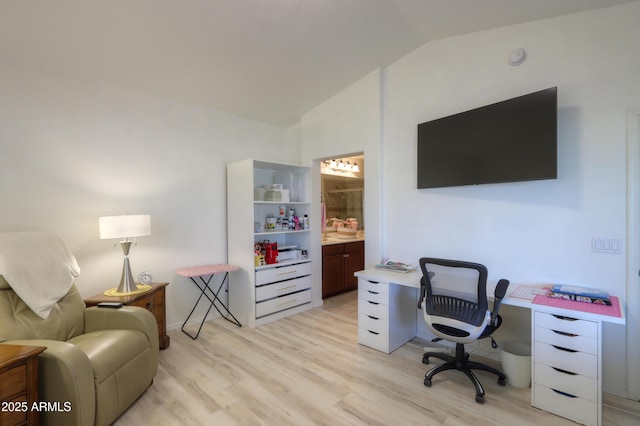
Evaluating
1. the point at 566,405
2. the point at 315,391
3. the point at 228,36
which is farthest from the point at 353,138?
the point at 566,405

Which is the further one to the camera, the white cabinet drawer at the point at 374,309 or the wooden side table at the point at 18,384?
the white cabinet drawer at the point at 374,309

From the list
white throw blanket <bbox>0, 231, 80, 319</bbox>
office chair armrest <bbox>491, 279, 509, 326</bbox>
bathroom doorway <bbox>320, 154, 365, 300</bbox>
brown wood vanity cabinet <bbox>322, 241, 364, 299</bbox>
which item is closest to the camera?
white throw blanket <bbox>0, 231, 80, 319</bbox>

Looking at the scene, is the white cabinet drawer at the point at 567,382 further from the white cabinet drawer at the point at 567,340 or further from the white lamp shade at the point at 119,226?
the white lamp shade at the point at 119,226

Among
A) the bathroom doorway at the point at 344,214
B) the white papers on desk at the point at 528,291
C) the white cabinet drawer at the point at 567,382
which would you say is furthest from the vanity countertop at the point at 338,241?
the white cabinet drawer at the point at 567,382

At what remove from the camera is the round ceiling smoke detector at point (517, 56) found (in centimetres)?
256

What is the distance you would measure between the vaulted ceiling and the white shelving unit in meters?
1.05

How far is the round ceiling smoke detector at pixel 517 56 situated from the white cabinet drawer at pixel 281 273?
3.06 metres

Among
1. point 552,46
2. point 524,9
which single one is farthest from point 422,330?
point 524,9

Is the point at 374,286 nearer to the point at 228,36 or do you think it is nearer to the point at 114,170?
the point at 228,36

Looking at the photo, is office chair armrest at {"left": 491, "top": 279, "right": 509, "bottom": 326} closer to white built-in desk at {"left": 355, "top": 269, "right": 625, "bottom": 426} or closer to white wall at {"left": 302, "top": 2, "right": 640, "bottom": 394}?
white built-in desk at {"left": 355, "top": 269, "right": 625, "bottom": 426}

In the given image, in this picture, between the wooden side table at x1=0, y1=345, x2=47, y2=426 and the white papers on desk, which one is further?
the white papers on desk

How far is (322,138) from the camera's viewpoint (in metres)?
4.06

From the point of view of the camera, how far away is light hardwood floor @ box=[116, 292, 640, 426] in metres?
1.98

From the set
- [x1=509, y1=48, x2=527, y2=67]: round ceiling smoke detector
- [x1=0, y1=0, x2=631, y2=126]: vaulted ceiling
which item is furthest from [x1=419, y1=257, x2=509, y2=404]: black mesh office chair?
[x1=0, y1=0, x2=631, y2=126]: vaulted ceiling
